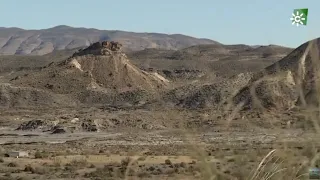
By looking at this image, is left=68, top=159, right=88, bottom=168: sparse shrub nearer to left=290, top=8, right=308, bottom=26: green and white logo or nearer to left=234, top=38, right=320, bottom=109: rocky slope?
left=234, top=38, right=320, bottom=109: rocky slope

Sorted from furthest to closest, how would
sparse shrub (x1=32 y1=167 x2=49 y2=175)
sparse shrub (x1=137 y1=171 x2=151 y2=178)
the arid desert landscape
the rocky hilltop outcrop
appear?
1. the rocky hilltop outcrop
2. sparse shrub (x1=32 y1=167 x2=49 y2=175)
3. sparse shrub (x1=137 y1=171 x2=151 y2=178)
4. the arid desert landscape

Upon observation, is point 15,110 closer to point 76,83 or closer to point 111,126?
point 76,83

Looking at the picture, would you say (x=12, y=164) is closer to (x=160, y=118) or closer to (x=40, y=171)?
(x=40, y=171)

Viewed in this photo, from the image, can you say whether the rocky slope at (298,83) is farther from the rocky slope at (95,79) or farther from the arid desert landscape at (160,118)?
the rocky slope at (95,79)

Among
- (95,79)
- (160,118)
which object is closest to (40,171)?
(160,118)

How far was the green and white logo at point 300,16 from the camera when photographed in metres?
3.19

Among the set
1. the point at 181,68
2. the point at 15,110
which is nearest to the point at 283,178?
the point at 15,110

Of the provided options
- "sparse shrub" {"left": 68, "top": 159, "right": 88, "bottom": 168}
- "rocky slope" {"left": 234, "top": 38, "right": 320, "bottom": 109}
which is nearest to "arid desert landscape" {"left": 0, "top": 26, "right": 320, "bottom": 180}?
"rocky slope" {"left": 234, "top": 38, "right": 320, "bottom": 109}

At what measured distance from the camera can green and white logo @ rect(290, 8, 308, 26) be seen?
125 inches

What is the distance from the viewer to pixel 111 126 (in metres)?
66.8

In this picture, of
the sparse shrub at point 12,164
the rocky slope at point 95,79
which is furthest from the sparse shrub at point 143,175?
the rocky slope at point 95,79

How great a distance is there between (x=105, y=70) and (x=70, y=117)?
40.2 meters

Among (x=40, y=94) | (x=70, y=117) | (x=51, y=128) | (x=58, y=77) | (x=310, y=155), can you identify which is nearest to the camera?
(x=310, y=155)

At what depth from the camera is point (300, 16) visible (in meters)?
3.30
